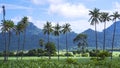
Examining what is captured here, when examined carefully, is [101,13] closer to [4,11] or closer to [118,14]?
[118,14]

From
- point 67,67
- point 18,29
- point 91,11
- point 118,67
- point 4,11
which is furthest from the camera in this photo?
point 18,29

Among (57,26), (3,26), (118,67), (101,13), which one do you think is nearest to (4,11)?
(3,26)

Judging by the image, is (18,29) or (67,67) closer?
(67,67)

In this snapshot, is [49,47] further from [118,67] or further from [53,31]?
[118,67]

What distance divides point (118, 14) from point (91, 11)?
1294 cm

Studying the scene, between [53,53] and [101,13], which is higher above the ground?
[101,13]

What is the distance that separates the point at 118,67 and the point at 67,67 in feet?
53.5

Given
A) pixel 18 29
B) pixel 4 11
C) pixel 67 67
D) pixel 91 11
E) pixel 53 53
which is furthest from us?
pixel 53 53

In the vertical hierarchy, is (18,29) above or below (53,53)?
above

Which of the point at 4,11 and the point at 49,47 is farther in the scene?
the point at 49,47

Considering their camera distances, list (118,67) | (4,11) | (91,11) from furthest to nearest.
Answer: (91,11), (4,11), (118,67)

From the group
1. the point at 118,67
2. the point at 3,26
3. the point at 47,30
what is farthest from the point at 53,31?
the point at 118,67

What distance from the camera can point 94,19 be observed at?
154m

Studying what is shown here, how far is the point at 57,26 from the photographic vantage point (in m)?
184
